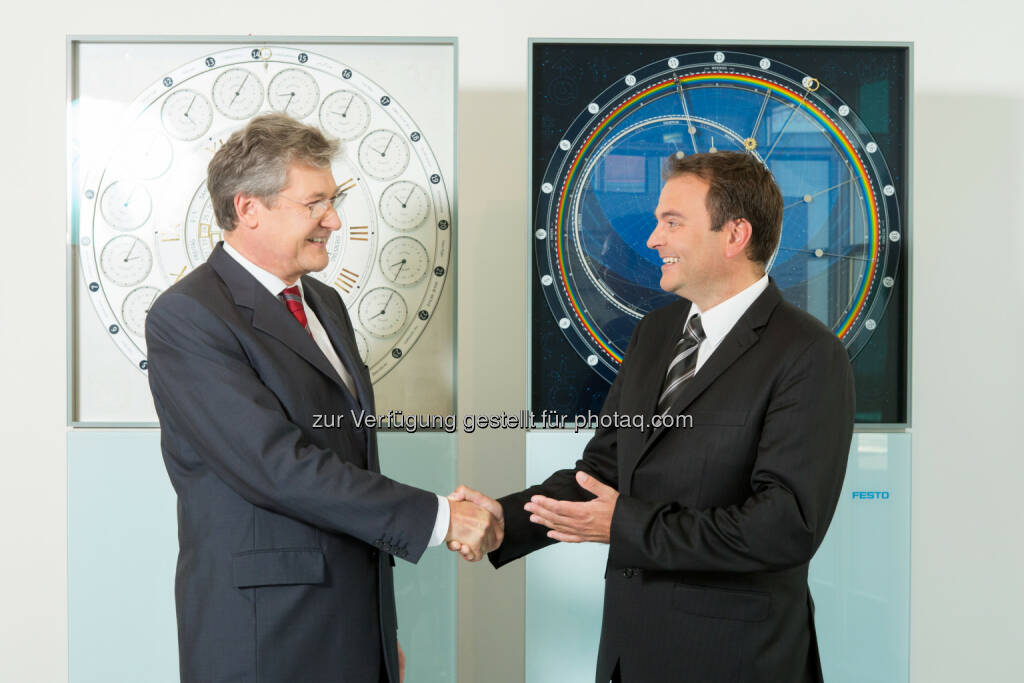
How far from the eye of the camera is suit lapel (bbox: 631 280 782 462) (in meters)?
2.20

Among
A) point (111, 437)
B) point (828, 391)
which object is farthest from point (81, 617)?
point (828, 391)

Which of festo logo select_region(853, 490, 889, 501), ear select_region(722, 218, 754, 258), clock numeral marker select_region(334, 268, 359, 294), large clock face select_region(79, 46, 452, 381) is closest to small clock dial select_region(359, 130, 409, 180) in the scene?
large clock face select_region(79, 46, 452, 381)

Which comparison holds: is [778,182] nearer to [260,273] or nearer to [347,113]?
[347,113]

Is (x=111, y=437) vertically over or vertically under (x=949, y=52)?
under

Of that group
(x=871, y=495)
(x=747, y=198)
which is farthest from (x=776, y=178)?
(x=871, y=495)

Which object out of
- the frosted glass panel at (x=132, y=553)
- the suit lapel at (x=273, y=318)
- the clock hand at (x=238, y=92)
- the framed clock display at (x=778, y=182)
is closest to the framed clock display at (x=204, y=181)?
the clock hand at (x=238, y=92)

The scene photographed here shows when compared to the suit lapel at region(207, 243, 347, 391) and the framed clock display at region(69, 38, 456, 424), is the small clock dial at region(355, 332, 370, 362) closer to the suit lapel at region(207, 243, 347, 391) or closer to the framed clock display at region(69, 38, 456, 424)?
the framed clock display at region(69, 38, 456, 424)

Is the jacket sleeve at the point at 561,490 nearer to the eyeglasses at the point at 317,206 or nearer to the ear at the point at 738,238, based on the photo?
the ear at the point at 738,238

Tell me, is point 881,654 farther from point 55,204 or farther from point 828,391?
point 55,204

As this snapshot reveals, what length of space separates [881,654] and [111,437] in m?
2.39

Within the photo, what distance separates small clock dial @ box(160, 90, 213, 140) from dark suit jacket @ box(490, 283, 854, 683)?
66.4 inches

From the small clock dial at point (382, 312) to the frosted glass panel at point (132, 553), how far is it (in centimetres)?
33

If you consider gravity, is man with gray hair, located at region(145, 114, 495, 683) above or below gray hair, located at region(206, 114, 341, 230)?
below

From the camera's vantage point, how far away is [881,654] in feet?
9.61
